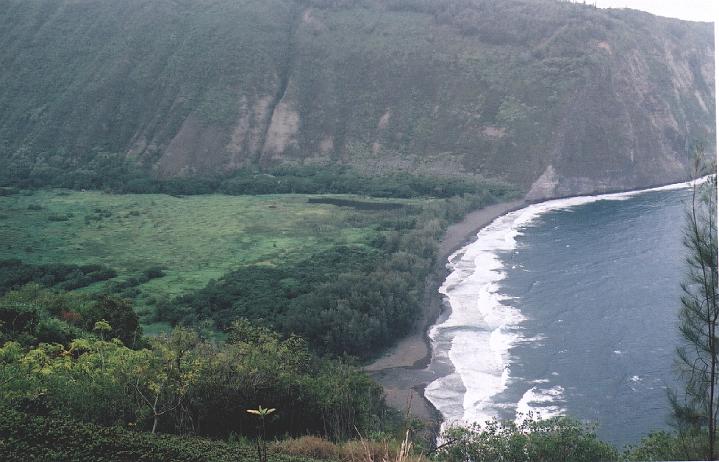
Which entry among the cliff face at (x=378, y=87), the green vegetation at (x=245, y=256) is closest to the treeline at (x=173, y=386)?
the green vegetation at (x=245, y=256)

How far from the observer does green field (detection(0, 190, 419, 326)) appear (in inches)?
1039

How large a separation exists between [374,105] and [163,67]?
15053 mm

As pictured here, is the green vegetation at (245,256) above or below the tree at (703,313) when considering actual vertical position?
below

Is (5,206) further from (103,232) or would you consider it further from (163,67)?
(163,67)

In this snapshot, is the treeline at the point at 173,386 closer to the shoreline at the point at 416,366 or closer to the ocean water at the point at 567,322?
the shoreline at the point at 416,366

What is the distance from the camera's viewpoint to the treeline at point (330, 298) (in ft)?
74.1

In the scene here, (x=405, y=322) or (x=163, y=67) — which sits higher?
(x=163, y=67)

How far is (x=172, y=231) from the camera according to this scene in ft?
109

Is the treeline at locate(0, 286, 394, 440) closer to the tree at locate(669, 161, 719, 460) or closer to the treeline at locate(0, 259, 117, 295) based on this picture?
the tree at locate(669, 161, 719, 460)

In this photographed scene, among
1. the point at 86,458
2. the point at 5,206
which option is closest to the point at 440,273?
the point at 5,206

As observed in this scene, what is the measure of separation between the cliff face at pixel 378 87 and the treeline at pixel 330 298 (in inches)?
708

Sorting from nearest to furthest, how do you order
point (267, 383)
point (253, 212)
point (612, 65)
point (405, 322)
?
1. point (267, 383)
2. point (405, 322)
3. point (253, 212)
4. point (612, 65)

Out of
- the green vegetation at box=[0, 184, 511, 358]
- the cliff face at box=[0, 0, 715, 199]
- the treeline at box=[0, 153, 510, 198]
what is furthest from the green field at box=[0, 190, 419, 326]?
the cliff face at box=[0, 0, 715, 199]

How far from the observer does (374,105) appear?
53.8m
